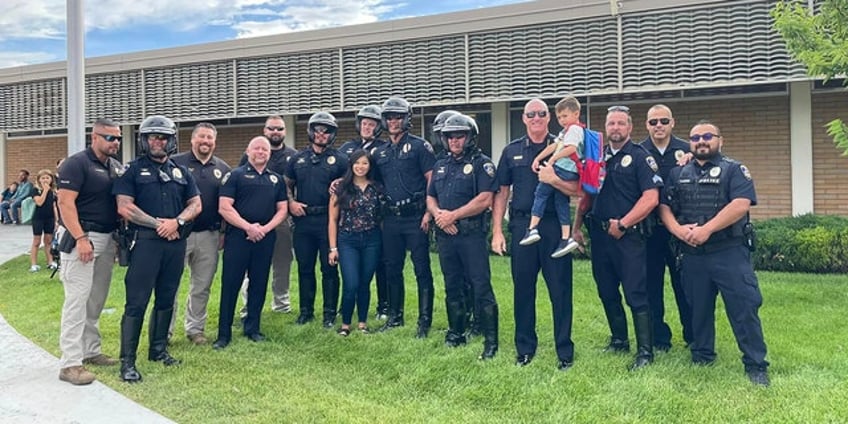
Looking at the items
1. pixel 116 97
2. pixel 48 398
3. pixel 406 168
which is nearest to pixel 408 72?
pixel 406 168

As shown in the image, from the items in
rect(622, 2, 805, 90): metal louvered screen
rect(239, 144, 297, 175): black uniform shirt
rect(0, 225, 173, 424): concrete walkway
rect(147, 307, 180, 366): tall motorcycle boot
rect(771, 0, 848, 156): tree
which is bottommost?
rect(0, 225, 173, 424): concrete walkway

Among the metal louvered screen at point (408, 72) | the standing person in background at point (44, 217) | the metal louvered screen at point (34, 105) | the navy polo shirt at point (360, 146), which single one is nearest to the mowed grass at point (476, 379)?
the navy polo shirt at point (360, 146)

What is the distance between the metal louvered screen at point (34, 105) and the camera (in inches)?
583

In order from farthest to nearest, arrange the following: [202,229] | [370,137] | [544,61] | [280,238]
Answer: [544,61]
[280,238]
[370,137]
[202,229]

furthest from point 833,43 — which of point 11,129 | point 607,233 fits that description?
point 11,129

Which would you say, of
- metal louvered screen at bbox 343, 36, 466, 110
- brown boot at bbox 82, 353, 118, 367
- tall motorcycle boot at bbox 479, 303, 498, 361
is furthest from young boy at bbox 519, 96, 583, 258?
metal louvered screen at bbox 343, 36, 466, 110

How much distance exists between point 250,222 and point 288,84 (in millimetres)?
7484

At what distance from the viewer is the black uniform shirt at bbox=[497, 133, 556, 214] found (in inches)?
178

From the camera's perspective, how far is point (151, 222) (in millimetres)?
4637

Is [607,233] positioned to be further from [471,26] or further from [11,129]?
[11,129]

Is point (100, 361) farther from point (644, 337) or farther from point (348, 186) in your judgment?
point (644, 337)

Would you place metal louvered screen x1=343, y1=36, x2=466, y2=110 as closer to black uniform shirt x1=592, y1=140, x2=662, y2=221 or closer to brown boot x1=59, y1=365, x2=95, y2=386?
black uniform shirt x1=592, y1=140, x2=662, y2=221

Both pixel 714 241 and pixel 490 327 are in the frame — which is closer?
pixel 714 241

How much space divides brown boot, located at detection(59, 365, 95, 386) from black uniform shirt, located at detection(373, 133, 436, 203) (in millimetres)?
2676
